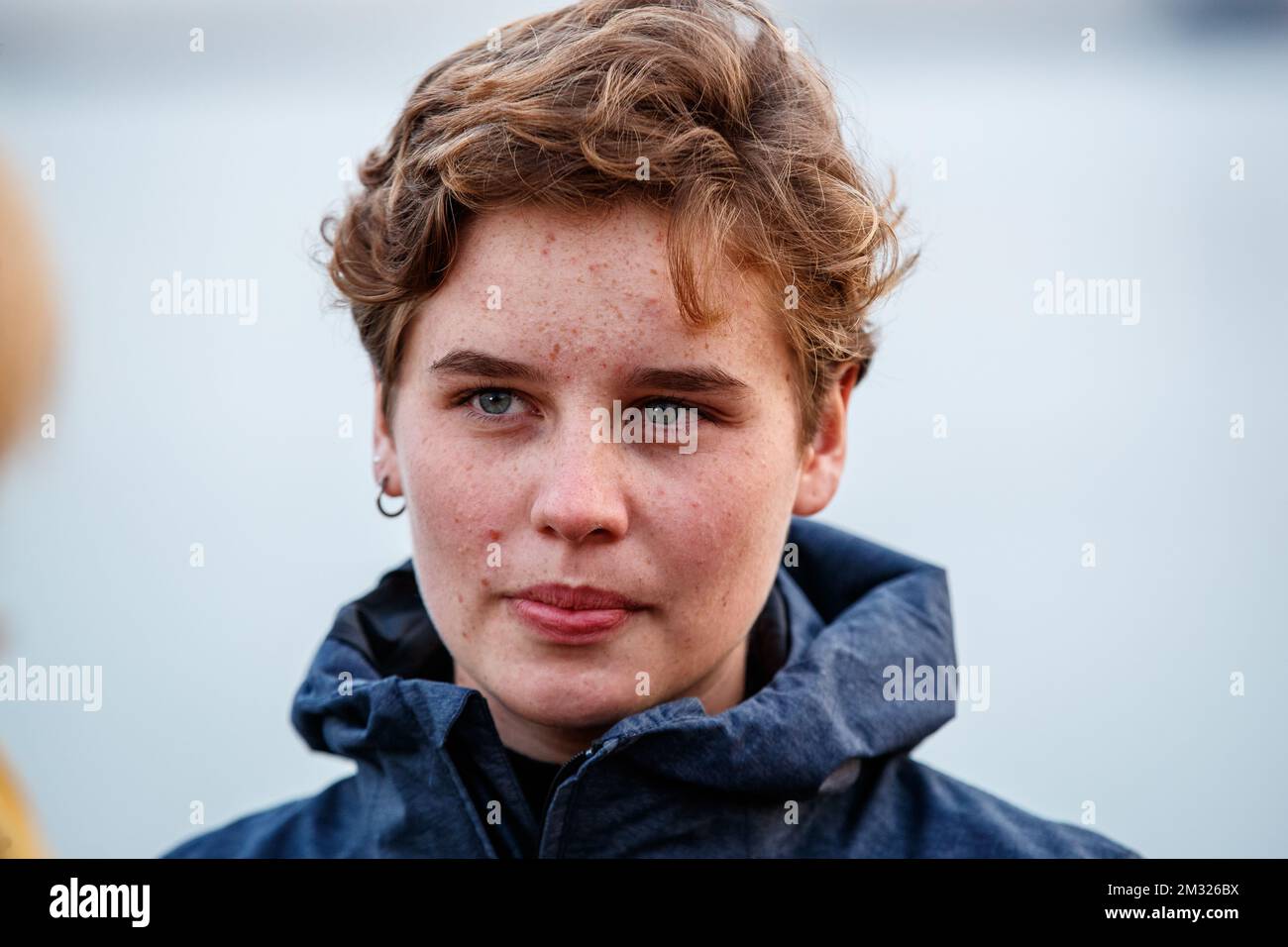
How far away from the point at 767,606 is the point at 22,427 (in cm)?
118

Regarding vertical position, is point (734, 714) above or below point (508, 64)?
below

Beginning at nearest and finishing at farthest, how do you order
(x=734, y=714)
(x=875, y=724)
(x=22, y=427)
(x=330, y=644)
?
(x=22, y=427)
(x=734, y=714)
(x=875, y=724)
(x=330, y=644)

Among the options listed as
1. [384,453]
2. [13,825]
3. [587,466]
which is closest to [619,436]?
[587,466]

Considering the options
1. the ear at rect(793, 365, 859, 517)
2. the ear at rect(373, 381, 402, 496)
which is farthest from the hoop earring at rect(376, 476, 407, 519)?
the ear at rect(793, 365, 859, 517)

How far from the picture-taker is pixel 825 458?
193cm

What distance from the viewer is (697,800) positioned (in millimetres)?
1714

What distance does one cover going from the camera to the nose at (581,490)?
1.57 meters

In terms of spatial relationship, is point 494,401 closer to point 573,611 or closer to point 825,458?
point 573,611

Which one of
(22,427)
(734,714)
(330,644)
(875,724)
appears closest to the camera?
(22,427)

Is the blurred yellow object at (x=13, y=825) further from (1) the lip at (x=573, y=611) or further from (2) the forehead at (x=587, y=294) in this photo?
(2) the forehead at (x=587, y=294)

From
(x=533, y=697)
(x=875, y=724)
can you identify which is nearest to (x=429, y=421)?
(x=533, y=697)
